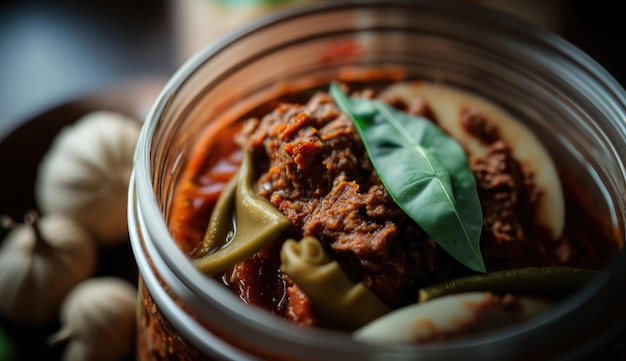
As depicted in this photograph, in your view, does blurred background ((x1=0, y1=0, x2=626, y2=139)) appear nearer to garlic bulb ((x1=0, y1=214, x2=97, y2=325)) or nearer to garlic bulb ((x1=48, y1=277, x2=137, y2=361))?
garlic bulb ((x1=0, y1=214, x2=97, y2=325))

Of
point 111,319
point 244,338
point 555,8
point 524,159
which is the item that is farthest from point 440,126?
point 555,8

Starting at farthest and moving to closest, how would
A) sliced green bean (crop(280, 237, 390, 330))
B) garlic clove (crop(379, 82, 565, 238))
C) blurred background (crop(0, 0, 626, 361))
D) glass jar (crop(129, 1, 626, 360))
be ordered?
blurred background (crop(0, 0, 626, 361))
garlic clove (crop(379, 82, 565, 238))
sliced green bean (crop(280, 237, 390, 330))
glass jar (crop(129, 1, 626, 360))

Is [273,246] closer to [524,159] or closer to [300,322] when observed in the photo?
[300,322]

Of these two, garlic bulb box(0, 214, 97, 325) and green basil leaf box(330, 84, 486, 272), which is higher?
green basil leaf box(330, 84, 486, 272)

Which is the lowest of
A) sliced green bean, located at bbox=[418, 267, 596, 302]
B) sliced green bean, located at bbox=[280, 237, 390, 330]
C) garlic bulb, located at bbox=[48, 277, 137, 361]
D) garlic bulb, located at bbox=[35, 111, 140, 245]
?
garlic bulb, located at bbox=[48, 277, 137, 361]

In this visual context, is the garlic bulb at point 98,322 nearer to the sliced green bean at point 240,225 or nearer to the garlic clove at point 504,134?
the sliced green bean at point 240,225

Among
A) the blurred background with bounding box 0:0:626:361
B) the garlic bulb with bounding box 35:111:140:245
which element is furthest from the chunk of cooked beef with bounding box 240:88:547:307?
the blurred background with bounding box 0:0:626:361

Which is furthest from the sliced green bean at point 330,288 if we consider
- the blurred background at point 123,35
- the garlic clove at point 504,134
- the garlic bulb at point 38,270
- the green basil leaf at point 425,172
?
the blurred background at point 123,35
